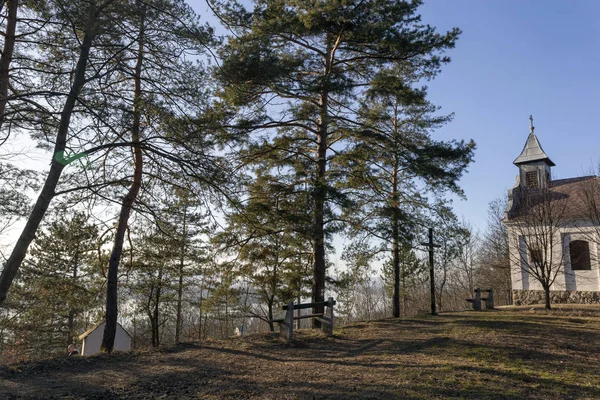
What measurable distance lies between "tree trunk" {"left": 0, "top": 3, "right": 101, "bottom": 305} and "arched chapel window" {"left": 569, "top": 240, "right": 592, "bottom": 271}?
2181 centimetres

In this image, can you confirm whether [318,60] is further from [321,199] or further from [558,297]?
[558,297]

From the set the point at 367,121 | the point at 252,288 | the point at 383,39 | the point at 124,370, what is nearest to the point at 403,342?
the point at 124,370

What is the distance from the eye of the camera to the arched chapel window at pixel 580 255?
1944 cm

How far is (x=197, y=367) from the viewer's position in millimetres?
6281

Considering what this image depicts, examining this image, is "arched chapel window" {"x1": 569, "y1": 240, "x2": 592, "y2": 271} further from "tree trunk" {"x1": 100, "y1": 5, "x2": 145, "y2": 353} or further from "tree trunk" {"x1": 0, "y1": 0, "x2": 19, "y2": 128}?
"tree trunk" {"x1": 0, "y1": 0, "x2": 19, "y2": 128}

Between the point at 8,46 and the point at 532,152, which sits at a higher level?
the point at 532,152

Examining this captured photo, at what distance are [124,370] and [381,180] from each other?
353 inches

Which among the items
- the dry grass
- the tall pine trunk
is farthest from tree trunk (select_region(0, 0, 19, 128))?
the tall pine trunk

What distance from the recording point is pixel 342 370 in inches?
237

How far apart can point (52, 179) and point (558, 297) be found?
21.7 m

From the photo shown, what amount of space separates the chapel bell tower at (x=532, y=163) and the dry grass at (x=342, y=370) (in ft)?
52.0

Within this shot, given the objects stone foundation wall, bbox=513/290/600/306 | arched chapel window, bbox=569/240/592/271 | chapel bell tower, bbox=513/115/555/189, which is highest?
chapel bell tower, bbox=513/115/555/189

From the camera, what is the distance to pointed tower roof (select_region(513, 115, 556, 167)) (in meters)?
22.9

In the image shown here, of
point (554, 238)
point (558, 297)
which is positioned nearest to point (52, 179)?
point (554, 238)
